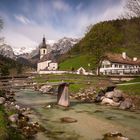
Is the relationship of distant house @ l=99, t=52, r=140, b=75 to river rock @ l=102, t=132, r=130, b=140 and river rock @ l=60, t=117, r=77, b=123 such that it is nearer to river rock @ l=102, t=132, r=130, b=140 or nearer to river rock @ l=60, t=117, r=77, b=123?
river rock @ l=60, t=117, r=77, b=123

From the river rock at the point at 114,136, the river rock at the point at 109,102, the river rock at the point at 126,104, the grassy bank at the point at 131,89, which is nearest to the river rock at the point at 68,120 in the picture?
the river rock at the point at 114,136

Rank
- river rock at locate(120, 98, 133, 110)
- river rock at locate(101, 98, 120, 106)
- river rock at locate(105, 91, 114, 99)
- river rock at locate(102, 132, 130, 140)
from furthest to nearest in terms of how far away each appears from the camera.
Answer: river rock at locate(105, 91, 114, 99), river rock at locate(101, 98, 120, 106), river rock at locate(120, 98, 133, 110), river rock at locate(102, 132, 130, 140)

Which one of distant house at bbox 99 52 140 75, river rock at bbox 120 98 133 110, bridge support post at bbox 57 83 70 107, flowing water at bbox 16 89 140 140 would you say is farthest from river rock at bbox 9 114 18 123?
distant house at bbox 99 52 140 75

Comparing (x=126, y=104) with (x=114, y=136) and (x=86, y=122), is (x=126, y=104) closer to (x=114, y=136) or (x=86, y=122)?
(x=86, y=122)

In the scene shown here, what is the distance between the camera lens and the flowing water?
86.5 feet

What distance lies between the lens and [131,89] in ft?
158

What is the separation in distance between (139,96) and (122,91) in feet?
12.4

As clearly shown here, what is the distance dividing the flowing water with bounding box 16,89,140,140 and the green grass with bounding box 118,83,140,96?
5949 millimetres

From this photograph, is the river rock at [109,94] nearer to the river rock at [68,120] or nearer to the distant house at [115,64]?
the river rock at [68,120]

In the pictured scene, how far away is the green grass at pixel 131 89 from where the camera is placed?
4653 cm

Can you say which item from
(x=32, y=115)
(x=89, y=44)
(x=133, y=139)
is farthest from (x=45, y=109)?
(x=89, y=44)

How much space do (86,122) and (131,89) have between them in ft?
59.6

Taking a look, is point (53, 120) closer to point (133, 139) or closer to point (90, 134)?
point (90, 134)

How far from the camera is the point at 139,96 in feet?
148
